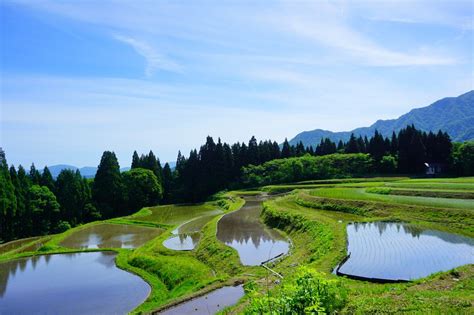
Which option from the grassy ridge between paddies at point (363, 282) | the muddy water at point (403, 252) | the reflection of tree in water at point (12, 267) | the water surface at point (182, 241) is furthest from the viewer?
the water surface at point (182, 241)

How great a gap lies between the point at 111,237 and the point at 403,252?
29238mm

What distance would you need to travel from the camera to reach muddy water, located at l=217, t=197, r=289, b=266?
23078mm

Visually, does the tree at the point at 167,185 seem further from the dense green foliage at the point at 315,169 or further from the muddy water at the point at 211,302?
the muddy water at the point at 211,302

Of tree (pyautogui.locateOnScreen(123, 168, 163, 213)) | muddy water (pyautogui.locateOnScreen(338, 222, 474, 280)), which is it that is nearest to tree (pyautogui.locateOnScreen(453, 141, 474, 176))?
muddy water (pyautogui.locateOnScreen(338, 222, 474, 280))

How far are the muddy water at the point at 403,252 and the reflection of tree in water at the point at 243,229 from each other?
700 cm

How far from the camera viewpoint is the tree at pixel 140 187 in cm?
6481

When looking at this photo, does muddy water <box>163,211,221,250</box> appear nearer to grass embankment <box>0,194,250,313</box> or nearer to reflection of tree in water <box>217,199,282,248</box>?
grass embankment <box>0,194,250,313</box>

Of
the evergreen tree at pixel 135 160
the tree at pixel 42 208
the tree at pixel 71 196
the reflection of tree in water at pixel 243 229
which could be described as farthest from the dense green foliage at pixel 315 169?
the tree at pixel 42 208

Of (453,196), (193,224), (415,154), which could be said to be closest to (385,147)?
(415,154)

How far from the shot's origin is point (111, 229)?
144 ft

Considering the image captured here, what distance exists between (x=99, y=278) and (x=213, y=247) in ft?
24.9

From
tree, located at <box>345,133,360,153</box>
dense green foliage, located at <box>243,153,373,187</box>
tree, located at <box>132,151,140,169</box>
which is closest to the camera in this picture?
dense green foliage, located at <box>243,153,373,187</box>

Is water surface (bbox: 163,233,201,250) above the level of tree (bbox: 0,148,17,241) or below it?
below

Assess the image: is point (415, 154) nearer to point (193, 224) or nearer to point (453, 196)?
point (453, 196)
